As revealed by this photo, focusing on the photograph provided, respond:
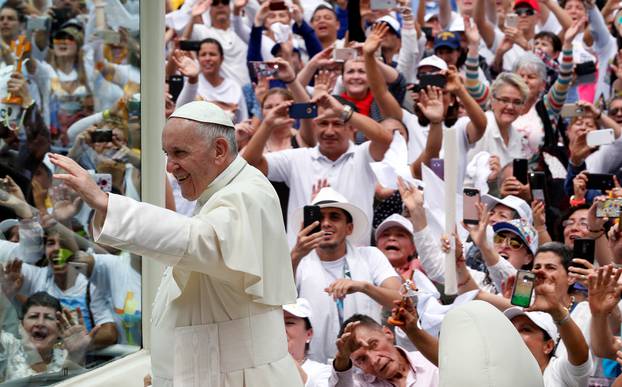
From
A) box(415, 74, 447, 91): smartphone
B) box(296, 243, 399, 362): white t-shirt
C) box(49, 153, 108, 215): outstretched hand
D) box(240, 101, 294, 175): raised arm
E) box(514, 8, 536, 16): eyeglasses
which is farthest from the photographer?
box(514, 8, 536, 16): eyeglasses

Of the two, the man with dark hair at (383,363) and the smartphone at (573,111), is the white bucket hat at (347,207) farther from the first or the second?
the smartphone at (573,111)

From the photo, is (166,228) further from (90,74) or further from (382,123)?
(382,123)

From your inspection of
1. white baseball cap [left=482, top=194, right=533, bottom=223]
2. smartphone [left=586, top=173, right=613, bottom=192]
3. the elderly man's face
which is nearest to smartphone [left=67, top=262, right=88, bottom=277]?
the elderly man's face

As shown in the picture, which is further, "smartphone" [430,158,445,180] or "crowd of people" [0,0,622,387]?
"smartphone" [430,158,445,180]

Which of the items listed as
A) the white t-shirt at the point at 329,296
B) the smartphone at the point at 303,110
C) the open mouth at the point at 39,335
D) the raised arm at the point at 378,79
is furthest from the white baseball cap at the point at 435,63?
the open mouth at the point at 39,335

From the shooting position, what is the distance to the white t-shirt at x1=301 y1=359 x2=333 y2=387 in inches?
238

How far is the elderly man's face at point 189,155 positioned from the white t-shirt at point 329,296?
2984mm

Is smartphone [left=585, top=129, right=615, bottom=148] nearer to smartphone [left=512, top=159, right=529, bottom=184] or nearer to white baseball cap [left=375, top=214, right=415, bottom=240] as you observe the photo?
smartphone [left=512, top=159, right=529, bottom=184]

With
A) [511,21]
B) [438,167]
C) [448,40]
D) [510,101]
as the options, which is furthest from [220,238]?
[511,21]

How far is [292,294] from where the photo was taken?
420 centimetres

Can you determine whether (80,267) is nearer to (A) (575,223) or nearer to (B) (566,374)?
(B) (566,374)

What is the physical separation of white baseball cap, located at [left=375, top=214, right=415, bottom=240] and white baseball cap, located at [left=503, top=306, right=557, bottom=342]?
Result: 4.85ft

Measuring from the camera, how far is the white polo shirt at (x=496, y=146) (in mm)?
8391

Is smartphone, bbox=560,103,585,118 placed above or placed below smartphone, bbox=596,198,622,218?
above
